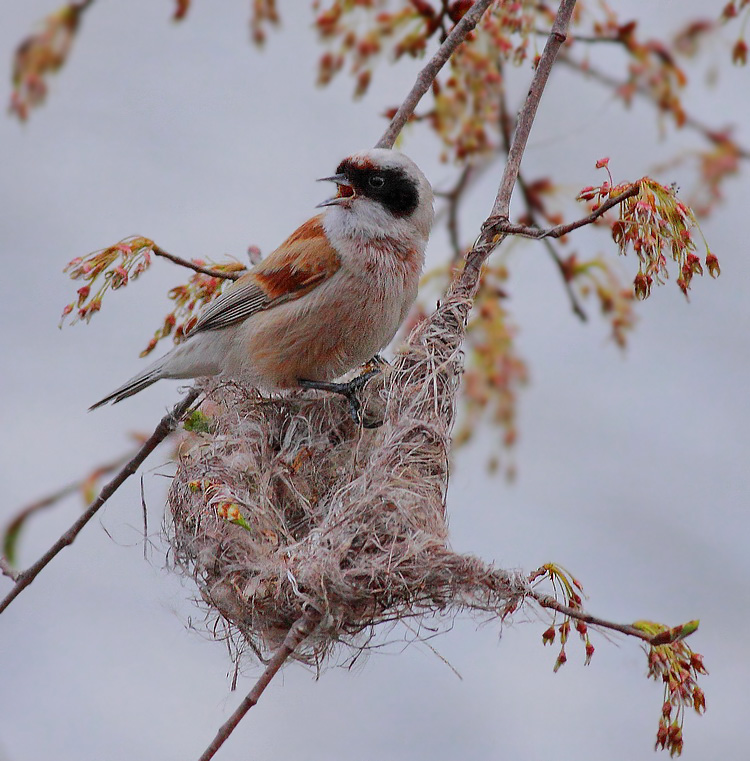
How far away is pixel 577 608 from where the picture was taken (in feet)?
6.56

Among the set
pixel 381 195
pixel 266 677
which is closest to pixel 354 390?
pixel 381 195

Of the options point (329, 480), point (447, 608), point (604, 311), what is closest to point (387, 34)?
point (604, 311)

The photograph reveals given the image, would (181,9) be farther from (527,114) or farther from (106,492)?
(106,492)

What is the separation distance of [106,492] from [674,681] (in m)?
1.48

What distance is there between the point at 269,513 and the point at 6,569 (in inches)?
29.3

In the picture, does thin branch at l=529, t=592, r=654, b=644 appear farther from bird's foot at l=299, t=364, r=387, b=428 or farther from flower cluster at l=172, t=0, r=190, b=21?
flower cluster at l=172, t=0, r=190, b=21

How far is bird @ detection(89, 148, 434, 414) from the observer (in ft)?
8.73

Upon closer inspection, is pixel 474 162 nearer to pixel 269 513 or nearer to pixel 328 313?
pixel 328 313

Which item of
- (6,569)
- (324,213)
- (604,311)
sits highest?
(604,311)

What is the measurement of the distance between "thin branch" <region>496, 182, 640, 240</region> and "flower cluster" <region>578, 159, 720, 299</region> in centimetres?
3

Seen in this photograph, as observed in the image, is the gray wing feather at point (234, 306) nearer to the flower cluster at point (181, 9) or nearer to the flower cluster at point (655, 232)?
the flower cluster at point (181, 9)

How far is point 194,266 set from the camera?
2617mm

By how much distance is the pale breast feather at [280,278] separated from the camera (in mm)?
2732

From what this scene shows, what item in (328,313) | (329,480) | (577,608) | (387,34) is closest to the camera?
(577,608)
